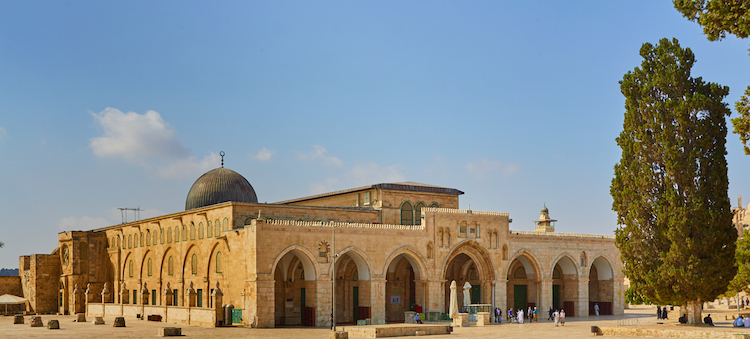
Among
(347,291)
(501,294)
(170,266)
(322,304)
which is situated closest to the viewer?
(322,304)

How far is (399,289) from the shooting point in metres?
45.3

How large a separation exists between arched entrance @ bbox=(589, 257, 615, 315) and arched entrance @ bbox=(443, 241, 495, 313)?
8.75 meters

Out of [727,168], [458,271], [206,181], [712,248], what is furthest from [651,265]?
[206,181]

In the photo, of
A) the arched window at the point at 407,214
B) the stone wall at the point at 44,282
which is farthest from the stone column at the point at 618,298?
the stone wall at the point at 44,282

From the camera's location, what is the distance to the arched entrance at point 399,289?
44844 millimetres

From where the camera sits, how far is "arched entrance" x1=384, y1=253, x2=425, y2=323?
44.8 metres

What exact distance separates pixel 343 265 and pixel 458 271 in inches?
334

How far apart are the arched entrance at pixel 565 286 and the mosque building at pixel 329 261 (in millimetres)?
79

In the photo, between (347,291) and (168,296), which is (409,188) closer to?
(347,291)

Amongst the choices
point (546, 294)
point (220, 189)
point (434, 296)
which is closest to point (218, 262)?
point (220, 189)

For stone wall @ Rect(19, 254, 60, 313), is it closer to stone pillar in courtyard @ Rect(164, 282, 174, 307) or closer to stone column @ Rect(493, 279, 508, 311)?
stone pillar in courtyard @ Rect(164, 282, 174, 307)

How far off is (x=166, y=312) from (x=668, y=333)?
26.2 m

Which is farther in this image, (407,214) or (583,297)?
(583,297)

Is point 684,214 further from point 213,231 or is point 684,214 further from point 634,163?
point 213,231
